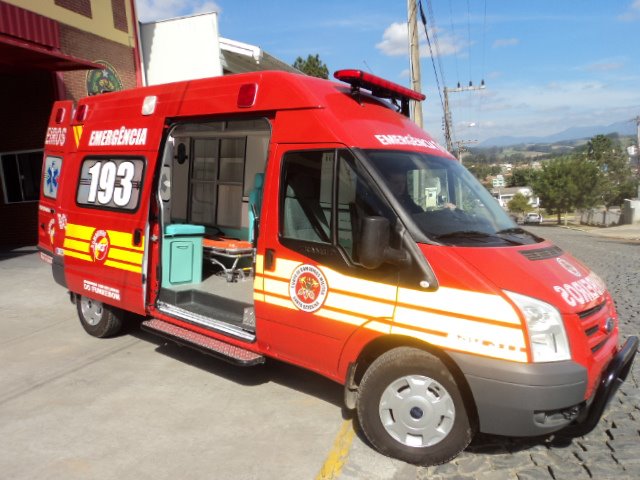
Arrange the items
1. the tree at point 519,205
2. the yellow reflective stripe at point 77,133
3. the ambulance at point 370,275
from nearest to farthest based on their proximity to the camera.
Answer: the ambulance at point 370,275, the yellow reflective stripe at point 77,133, the tree at point 519,205

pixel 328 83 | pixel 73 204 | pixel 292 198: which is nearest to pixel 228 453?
pixel 292 198

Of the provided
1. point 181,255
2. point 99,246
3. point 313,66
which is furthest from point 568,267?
point 313,66

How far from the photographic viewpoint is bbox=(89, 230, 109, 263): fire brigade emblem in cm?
569

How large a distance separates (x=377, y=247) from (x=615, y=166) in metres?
104

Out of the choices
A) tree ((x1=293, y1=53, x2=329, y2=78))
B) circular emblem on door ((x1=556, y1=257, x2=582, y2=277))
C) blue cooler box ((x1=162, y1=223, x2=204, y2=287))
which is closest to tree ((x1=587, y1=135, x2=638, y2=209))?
tree ((x1=293, y1=53, x2=329, y2=78))

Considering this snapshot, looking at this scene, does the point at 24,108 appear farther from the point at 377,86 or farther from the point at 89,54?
the point at 377,86

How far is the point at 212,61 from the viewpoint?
47.0 ft

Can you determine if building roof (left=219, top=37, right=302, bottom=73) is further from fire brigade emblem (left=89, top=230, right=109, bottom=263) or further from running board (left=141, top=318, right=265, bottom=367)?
running board (left=141, top=318, right=265, bottom=367)

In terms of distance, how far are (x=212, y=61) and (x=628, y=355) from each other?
1296 centimetres

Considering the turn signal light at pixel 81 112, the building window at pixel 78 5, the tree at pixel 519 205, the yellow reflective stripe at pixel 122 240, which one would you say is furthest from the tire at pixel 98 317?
the tree at pixel 519 205

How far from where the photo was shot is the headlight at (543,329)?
314 centimetres

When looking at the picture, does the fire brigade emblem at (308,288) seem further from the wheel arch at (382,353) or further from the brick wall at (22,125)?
the brick wall at (22,125)

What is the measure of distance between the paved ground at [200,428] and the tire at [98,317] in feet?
0.52

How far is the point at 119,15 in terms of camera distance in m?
14.2
